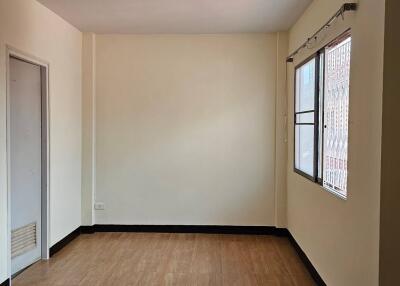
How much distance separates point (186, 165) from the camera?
548 cm

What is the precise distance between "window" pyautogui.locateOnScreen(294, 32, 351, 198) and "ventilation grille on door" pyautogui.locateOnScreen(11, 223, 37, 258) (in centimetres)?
281

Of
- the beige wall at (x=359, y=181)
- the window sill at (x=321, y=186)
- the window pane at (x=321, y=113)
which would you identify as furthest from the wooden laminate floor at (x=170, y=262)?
the window pane at (x=321, y=113)

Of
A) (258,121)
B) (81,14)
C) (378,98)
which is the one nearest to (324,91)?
(378,98)

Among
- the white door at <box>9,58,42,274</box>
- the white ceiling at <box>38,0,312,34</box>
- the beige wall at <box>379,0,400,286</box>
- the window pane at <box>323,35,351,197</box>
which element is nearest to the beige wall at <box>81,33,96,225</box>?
the white ceiling at <box>38,0,312,34</box>

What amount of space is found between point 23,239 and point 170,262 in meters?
1.46

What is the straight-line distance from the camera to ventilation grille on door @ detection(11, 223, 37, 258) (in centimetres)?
382

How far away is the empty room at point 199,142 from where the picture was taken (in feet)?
Result: 8.71

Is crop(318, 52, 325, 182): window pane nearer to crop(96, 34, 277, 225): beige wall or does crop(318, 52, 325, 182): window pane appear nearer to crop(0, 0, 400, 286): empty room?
crop(0, 0, 400, 286): empty room

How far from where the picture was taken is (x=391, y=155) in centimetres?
222

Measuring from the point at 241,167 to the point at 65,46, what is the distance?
2.64 m

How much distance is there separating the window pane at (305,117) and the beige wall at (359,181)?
71 centimetres

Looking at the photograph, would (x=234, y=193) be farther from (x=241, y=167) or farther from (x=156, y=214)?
(x=156, y=214)

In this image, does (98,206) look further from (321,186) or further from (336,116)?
(336,116)

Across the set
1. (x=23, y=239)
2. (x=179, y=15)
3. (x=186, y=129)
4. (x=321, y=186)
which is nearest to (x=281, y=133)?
(x=186, y=129)
